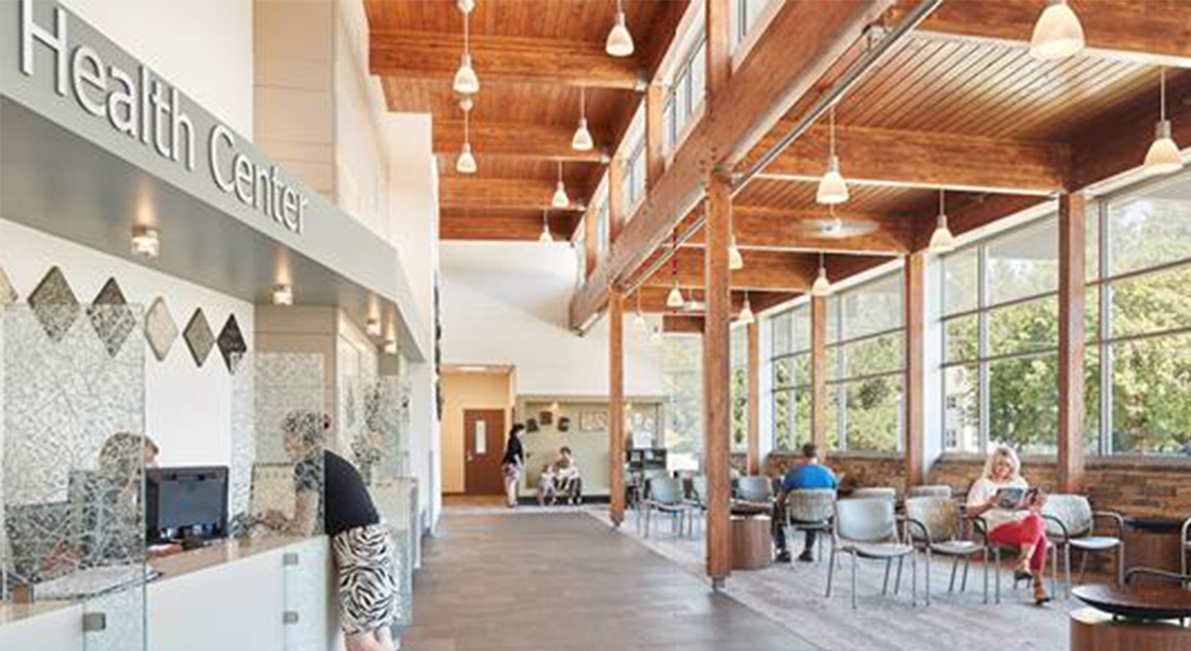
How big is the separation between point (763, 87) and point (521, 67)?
13.5 ft

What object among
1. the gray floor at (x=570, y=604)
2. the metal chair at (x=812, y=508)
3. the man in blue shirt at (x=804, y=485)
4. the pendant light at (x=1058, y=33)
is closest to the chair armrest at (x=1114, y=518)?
the metal chair at (x=812, y=508)

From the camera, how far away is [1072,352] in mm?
9227

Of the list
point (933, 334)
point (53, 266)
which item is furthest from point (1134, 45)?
point (933, 334)

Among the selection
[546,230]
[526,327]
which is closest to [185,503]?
[546,230]

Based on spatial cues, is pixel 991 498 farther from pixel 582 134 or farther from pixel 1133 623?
pixel 582 134

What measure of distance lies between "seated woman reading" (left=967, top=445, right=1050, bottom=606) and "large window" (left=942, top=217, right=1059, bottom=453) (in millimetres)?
2550

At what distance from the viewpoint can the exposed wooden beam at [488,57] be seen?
10.2 meters

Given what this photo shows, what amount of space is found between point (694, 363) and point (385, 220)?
9.83 meters

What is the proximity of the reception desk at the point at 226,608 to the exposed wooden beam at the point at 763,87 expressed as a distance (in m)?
4.02

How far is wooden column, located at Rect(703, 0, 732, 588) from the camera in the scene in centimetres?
805

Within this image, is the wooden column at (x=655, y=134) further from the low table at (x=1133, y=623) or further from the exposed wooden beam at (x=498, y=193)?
the low table at (x=1133, y=623)

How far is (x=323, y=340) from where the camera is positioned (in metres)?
7.30

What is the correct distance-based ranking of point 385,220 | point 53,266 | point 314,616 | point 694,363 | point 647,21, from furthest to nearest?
point 694,363, point 385,220, point 647,21, point 53,266, point 314,616

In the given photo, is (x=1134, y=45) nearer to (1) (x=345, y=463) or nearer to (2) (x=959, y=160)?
(2) (x=959, y=160)
